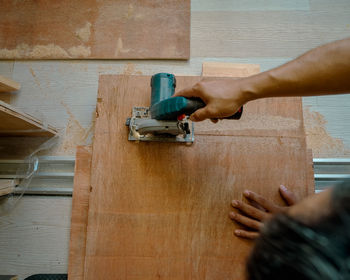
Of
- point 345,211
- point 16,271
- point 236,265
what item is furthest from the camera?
point 16,271

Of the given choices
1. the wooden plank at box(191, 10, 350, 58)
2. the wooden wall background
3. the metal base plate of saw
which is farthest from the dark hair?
the wooden plank at box(191, 10, 350, 58)

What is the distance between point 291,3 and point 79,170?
137cm

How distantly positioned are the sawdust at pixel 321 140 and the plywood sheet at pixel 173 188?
35 cm

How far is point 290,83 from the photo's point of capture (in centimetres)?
61

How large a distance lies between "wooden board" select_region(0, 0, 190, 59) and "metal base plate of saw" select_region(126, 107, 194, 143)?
481 mm

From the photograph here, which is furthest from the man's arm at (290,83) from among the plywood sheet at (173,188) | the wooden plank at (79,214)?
the wooden plank at (79,214)

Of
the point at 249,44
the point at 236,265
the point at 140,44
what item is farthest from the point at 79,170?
the point at 249,44

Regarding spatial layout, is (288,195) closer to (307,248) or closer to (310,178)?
(310,178)

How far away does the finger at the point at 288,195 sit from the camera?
0.80 meters

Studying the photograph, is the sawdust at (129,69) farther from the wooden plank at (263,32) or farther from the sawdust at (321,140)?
the sawdust at (321,140)

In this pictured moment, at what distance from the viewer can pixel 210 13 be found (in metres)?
1.30

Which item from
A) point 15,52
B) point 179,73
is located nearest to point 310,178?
point 179,73

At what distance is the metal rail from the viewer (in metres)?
1.08

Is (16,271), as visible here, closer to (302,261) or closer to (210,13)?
(302,261)
